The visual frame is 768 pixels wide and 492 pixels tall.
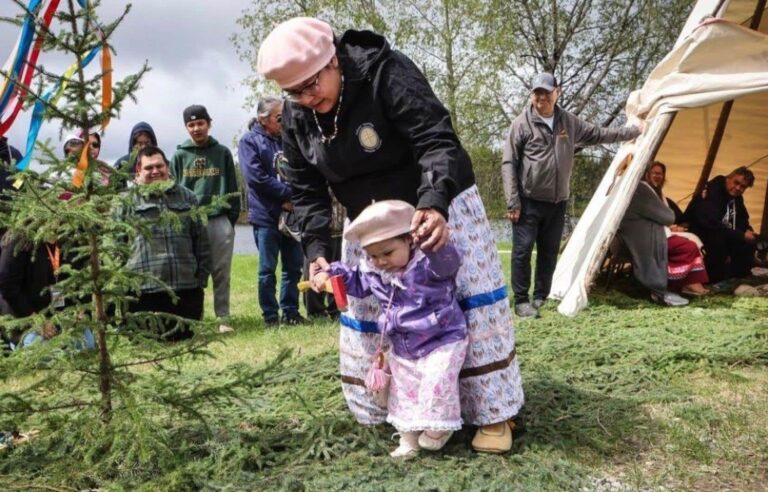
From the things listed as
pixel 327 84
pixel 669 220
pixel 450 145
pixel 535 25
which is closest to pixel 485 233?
pixel 450 145

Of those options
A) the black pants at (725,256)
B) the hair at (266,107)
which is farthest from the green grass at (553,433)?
→ the black pants at (725,256)

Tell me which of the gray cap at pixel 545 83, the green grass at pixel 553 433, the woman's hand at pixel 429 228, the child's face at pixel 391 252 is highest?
the gray cap at pixel 545 83

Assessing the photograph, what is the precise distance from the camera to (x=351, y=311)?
3.01 metres

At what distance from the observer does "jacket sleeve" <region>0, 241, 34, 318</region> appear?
15.7ft

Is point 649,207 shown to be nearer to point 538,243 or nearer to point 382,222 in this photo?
point 538,243

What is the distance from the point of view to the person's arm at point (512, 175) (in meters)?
6.31

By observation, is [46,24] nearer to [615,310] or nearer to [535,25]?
[615,310]

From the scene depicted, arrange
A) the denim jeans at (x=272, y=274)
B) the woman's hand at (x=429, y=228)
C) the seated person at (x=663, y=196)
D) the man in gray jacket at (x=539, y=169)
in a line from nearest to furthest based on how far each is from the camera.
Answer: the woman's hand at (x=429, y=228), the denim jeans at (x=272, y=274), the man in gray jacket at (x=539, y=169), the seated person at (x=663, y=196)

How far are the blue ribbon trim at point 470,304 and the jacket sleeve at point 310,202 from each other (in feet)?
1.04

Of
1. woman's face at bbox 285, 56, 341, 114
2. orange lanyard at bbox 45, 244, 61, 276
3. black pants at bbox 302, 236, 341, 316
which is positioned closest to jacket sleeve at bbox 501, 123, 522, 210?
black pants at bbox 302, 236, 341, 316

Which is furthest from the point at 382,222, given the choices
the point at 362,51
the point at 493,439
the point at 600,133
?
the point at 600,133

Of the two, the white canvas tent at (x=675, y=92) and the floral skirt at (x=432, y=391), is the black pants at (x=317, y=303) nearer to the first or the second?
the white canvas tent at (x=675, y=92)

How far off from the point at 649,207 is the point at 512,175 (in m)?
1.33

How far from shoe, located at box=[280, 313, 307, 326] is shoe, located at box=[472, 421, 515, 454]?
3.20 meters
